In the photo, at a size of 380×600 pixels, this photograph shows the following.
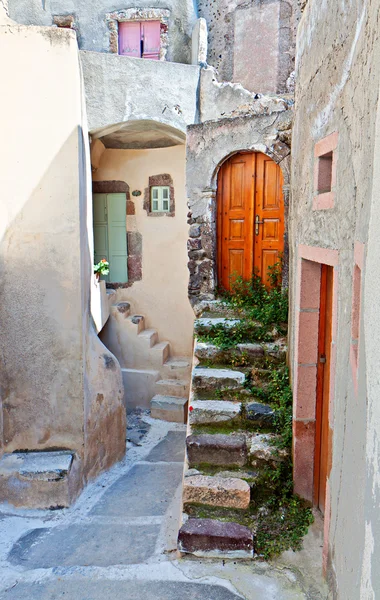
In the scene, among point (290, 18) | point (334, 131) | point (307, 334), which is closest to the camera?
point (334, 131)

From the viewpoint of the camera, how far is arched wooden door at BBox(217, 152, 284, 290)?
6.39 meters

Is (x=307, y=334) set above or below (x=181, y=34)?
below

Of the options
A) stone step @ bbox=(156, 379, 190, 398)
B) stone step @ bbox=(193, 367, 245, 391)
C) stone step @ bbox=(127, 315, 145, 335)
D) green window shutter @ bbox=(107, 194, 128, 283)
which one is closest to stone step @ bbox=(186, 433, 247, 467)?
stone step @ bbox=(193, 367, 245, 391)

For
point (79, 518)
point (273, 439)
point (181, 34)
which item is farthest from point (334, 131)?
point (181, 34)

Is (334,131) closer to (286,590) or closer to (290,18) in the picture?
(286,590)

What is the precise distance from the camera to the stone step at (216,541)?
3.56m

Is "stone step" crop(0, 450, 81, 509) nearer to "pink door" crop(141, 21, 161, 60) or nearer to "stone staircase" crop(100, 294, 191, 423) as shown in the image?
"stone staircase" crop(100, 294, 191, 423)

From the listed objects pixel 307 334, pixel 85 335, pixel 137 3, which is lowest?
pixel 85 335

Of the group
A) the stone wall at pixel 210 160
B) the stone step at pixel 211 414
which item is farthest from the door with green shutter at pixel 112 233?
the stone step at pixel 211 414

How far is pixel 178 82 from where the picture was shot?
319 inches

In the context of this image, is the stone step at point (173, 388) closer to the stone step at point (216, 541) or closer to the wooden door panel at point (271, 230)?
the wooden door panel at point (271, 230)

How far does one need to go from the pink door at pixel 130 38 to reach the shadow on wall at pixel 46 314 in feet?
20.2

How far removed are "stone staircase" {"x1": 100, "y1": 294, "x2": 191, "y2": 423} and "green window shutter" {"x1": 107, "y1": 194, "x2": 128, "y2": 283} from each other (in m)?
0.77

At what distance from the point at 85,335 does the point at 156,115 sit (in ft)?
13.8
